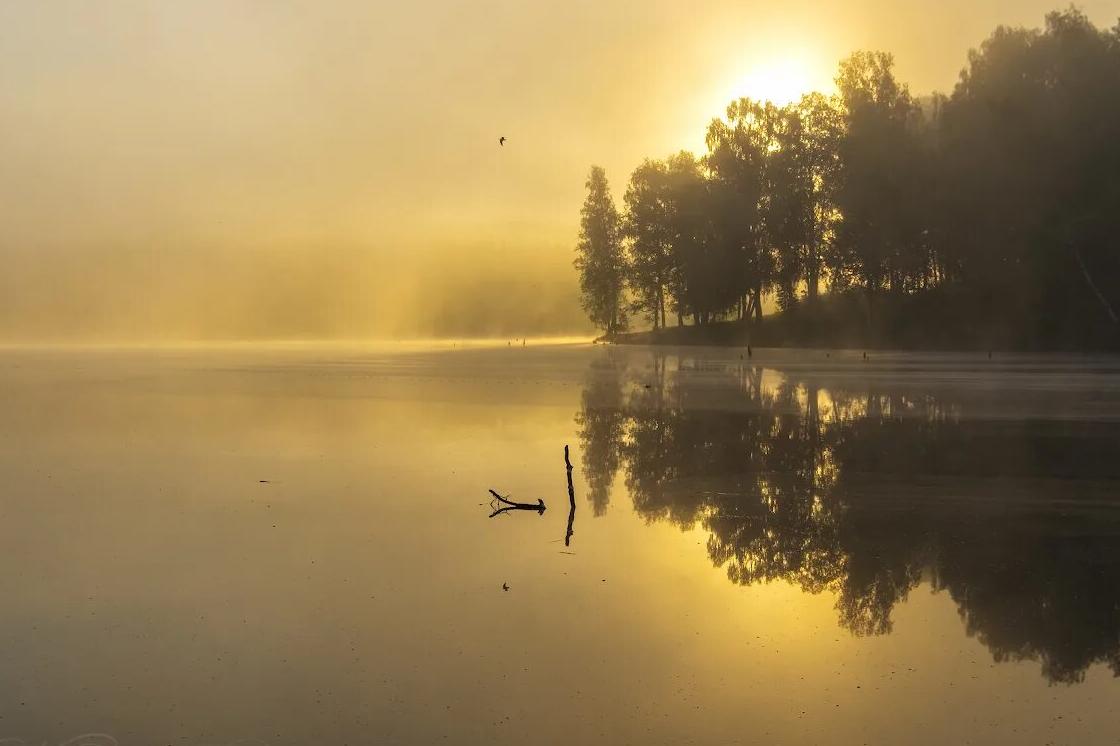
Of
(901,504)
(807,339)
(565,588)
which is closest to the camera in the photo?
(565,588)

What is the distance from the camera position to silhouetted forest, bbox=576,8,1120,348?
63156mm

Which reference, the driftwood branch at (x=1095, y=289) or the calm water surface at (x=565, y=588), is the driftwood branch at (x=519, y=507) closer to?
the calm water surface at (x=565, y=588)

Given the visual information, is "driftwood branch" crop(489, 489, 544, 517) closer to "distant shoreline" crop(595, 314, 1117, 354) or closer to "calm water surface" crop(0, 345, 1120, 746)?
"calm water surface" crop(0, 345, 1120, 746)

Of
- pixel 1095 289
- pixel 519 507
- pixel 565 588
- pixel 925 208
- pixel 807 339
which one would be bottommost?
pixel 565 588

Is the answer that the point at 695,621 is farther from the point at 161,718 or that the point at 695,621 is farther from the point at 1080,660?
the point at 161,718

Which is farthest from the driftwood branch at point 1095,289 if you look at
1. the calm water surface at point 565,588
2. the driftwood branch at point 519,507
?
the driftwood branch at point 519,507

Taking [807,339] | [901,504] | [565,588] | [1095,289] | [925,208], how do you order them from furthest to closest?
[807,339] → [925,208] → [1095,289] → [901,504] → [565,588]

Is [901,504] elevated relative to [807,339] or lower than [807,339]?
lower

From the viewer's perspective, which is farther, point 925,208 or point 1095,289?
point 925,208

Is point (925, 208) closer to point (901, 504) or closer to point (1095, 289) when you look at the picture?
point (1095, 289)

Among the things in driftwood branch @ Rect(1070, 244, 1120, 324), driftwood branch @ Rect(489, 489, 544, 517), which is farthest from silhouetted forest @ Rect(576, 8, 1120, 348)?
driftwood branch @ Rect(489, 489, 544, 517)

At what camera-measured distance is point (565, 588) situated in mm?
10758

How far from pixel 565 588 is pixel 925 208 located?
67160 mm

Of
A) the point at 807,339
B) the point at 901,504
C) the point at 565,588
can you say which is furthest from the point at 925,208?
the point at 565,588
